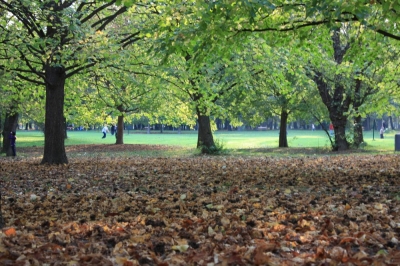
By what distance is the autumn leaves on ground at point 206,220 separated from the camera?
149 inches

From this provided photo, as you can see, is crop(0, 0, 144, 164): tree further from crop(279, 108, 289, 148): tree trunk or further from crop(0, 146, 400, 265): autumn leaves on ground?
crop(279, 108, 289, 148): tree trunk

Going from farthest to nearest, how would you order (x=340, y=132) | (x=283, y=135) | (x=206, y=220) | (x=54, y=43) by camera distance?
(x=283, y=135) < (x=340, y=132) < (x=54, y=43) < (x=206, y=220)

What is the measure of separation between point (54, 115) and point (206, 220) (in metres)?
9.78

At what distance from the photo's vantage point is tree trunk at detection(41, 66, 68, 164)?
13562 millimetres

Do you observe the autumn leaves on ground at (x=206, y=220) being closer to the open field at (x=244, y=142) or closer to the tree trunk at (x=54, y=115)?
the tree trunk at (x=54, y=115)

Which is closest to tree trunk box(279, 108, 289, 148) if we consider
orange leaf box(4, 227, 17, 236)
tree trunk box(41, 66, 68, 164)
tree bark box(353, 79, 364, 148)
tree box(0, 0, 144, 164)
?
tree bark box(353, 79, 364, 148)

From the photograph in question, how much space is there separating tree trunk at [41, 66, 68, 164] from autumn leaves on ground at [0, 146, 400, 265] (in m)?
3.89

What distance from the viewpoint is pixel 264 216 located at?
221 inches

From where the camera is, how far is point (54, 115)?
13781 millimetres

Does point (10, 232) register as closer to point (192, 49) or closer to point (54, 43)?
point (192, 49)

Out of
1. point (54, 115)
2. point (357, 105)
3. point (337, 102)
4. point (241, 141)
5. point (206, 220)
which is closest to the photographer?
point (206, 220)

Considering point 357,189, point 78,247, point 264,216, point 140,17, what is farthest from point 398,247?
point 140,17

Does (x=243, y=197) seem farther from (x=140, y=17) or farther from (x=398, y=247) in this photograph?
(x=140, y=17)

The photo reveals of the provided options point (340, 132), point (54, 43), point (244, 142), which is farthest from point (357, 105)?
point (54, 43)
